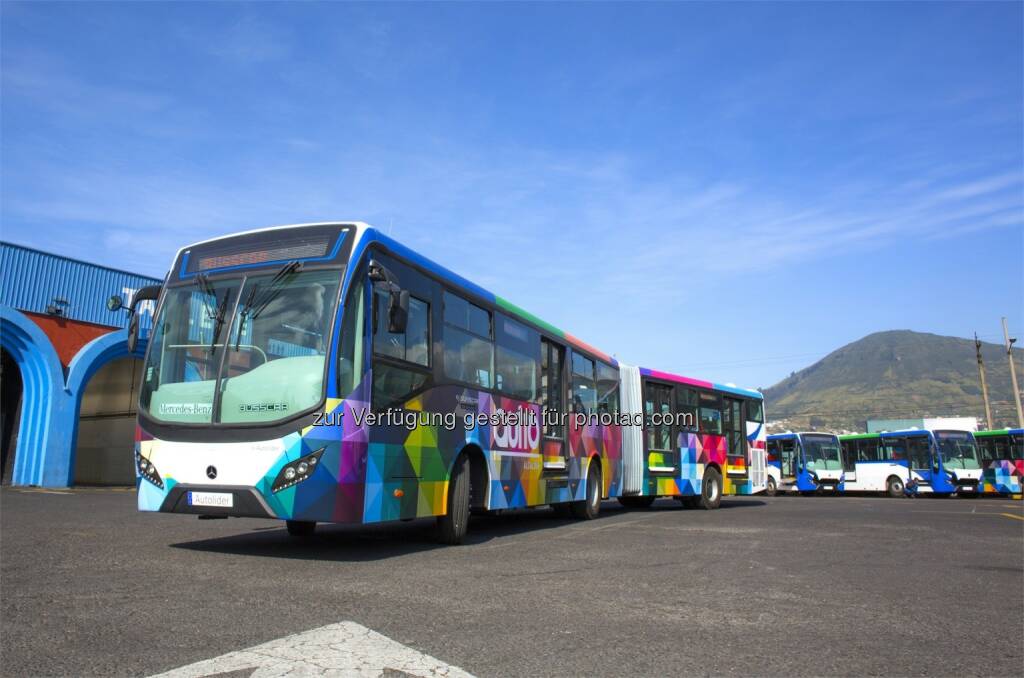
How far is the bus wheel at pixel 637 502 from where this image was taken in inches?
722

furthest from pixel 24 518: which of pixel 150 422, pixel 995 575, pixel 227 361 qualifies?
pixel 995 575

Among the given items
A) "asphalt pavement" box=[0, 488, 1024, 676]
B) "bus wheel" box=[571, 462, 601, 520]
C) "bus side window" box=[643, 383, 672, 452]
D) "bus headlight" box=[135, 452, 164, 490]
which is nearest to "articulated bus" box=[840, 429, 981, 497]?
"bus side window" box=[643, 383, 672, 452]

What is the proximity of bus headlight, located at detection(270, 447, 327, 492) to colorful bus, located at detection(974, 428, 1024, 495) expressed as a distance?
3187 centimetres

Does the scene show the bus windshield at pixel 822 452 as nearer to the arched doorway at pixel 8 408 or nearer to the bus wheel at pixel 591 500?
the bus wheel at pixel 591 500

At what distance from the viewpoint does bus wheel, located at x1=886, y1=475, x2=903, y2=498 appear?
32812 mm

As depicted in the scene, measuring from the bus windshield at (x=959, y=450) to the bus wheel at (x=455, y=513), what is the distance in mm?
28961

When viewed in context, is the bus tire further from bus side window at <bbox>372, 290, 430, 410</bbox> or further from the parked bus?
bus side window at <bbox>372, 290, 430, 410</bbox>

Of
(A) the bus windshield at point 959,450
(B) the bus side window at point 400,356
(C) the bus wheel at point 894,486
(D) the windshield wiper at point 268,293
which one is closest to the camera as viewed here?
(D) the windshield wiper at point 268,293

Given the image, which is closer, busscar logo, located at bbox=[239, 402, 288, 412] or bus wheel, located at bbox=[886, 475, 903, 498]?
busscar logo, located at bbox=[239, 402, 288, 412]

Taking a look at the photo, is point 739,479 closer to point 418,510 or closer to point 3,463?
point 418,510

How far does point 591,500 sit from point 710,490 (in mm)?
5461

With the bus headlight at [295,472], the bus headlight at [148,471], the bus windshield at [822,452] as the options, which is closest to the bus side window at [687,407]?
the bus headlight at [295,472]

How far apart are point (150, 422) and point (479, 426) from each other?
377 cm

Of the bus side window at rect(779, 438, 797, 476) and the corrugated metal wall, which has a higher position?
the corrugated metal wall
